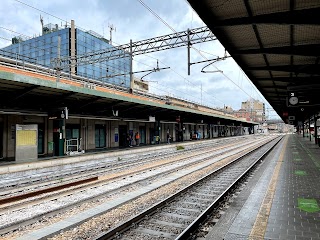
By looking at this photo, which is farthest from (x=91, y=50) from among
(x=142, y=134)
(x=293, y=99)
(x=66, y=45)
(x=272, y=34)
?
(x=272, y=34)

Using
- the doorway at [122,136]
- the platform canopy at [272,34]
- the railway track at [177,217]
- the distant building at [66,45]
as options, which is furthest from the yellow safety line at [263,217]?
the distant building at [66,45]

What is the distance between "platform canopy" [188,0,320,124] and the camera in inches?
249

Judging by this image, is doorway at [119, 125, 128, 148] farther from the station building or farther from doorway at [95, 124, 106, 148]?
doorway at [95, 124, 106, 148]

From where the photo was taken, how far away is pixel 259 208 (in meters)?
7.14

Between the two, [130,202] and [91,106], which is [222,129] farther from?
[130,202]

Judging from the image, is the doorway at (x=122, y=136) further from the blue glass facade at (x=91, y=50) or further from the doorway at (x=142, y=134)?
the blue glass facade at (x=91, y=50)

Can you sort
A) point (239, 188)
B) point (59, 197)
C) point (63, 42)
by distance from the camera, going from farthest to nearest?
point (63, 42), point (239, 188), point (59, 197)

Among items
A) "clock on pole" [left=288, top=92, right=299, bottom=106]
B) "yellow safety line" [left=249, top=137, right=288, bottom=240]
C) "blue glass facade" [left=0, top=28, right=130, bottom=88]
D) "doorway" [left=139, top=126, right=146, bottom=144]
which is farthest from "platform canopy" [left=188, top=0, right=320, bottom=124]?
"blue glass facade" [left=0, top=28, right=130, bottom=88]

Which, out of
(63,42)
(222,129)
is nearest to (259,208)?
(63,42)

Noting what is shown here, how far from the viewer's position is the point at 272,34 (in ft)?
26.8

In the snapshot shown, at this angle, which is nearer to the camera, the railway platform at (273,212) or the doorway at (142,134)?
the railway platform at (273,212)

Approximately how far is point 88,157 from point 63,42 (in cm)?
4528

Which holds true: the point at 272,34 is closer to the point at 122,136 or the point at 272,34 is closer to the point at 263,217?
the point at 263,217

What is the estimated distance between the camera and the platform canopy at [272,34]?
633cm
